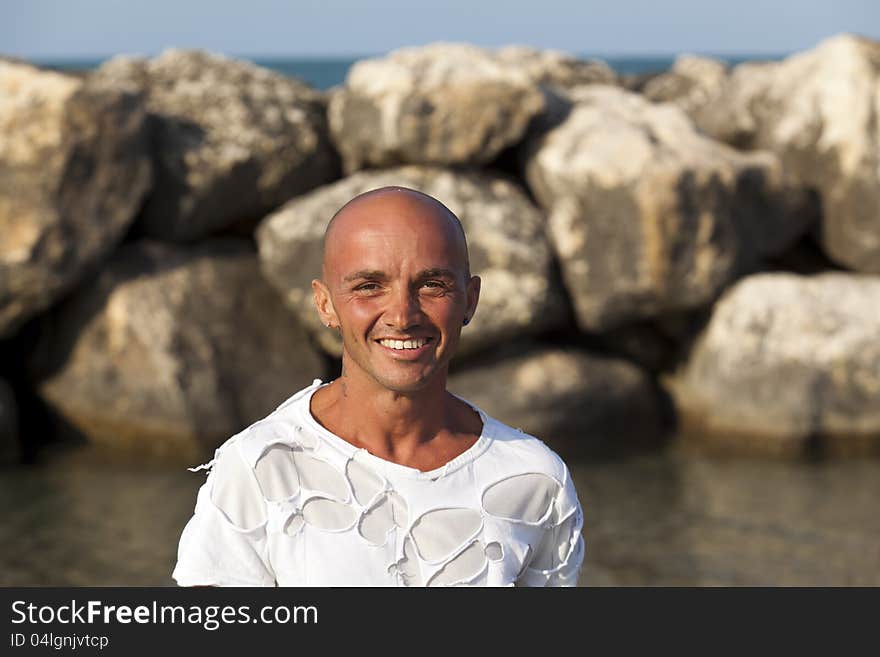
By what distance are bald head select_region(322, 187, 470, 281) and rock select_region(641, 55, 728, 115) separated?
9.03 m

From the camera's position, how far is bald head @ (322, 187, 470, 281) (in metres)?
1.97

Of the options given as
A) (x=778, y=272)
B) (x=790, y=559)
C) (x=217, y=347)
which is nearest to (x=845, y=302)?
(x=778, y=272)

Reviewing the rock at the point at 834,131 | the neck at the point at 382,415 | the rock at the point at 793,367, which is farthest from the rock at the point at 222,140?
the neck at the point at 382,415

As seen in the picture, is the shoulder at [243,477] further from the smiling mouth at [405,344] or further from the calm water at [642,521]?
the calm water at [642,521]

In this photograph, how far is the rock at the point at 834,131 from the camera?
908 cm

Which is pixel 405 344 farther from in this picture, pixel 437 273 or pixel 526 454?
pixel 526 454

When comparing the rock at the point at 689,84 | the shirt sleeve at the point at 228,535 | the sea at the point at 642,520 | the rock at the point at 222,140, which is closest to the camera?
the shirt sleeve at the point at 228,535

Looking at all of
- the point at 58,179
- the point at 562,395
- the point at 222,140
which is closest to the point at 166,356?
the point at 58,179

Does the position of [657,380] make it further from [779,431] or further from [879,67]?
[879,67]

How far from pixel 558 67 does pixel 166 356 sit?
14.2ft

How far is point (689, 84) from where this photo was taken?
36.8 ft

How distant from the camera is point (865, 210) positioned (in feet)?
29.9

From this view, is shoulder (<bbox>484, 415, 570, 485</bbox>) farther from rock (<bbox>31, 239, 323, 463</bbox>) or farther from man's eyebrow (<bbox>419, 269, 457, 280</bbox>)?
rock (<bbox>31, 239, 323, 463</bbox>)

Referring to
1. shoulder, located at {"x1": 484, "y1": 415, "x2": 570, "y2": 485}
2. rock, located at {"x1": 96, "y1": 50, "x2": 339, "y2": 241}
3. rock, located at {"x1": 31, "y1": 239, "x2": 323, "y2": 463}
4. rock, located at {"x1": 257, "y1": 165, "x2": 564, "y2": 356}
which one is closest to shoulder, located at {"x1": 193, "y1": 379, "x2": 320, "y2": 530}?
shoulder, located at {"x1": 484, "y1": 415, "x2": 570, "y2": 485}
